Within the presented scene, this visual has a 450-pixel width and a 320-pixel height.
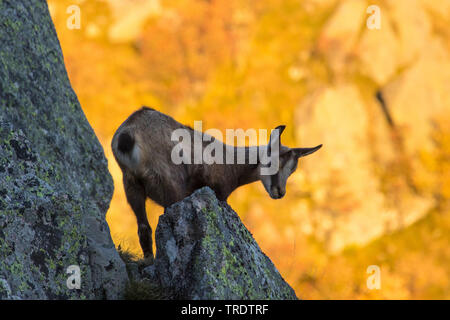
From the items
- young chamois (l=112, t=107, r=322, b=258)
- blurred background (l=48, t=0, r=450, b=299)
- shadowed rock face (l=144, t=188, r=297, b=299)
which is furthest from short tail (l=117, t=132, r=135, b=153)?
blurred background (l=48, t=0, r=450, b=299)

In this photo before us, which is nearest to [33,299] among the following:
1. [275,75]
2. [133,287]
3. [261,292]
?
[133,287]

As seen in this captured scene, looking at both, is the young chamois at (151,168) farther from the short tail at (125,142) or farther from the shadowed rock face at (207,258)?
the shadowed rock face at (207,258)

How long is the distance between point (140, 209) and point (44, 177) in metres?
2.42

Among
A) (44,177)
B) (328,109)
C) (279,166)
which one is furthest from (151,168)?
(328,109)

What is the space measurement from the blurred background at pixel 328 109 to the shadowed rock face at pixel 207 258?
34045 millimetres

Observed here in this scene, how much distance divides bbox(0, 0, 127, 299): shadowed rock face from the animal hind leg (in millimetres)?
396

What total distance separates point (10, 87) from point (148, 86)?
52720 millimetres

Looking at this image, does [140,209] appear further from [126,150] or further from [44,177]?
[44,177]

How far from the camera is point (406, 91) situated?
48406mm

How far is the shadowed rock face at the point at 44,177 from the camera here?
634 cm

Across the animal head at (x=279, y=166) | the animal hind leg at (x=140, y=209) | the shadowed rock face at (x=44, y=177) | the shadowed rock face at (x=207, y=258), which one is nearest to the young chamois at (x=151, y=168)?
the animal hind leg at (x=140, y=209)

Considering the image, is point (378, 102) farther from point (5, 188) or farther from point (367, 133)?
point (5, 188)

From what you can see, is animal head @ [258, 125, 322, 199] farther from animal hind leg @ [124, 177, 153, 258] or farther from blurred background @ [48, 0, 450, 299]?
blurred background @ [48, 0, 450, 299]

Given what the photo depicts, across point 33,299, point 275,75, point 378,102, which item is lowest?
point 33,299
